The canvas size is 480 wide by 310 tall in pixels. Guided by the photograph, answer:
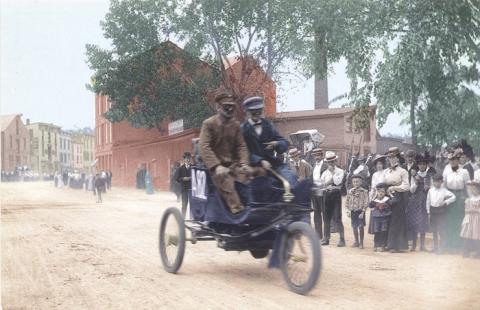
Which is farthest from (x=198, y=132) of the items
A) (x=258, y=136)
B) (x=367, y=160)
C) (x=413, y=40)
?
(x=367, y=160)

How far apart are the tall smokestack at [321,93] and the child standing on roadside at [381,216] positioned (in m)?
1.47

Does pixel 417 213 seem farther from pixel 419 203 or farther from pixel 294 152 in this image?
pixel 294 152

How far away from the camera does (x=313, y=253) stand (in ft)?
14.8

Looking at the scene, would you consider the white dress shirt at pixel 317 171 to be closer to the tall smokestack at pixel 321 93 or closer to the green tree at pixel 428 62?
the tall smokestack at pixel 321 93

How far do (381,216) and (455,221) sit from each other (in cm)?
100

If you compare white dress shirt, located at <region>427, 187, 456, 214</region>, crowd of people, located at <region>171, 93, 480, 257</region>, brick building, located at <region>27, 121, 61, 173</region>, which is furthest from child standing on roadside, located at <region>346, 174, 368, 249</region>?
brick building, located at <region>27, 121, 61, 173</region>

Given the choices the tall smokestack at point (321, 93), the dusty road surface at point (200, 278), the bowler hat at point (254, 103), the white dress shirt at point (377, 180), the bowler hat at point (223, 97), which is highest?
the tall smokestack at point (321, 93)

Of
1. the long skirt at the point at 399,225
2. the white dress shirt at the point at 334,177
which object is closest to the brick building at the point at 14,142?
the white dress shirt at the point at 334,177

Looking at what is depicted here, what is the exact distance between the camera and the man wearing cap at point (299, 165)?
866 centimetres

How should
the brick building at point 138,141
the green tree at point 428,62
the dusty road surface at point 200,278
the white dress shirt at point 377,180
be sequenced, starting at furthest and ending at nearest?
the white dress shirt at point 377,180, the green tree at point 428,62, the brick building at point 138,141, the dusty road surface at point 200,278

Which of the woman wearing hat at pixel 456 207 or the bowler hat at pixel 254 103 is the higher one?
the bowler hat at pixel 254 103

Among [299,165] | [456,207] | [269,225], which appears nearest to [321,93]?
[299,165]

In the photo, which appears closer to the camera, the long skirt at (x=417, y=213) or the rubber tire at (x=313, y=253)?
the rubber tire at (x=313, y=253)

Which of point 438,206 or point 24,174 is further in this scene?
point 438,206
